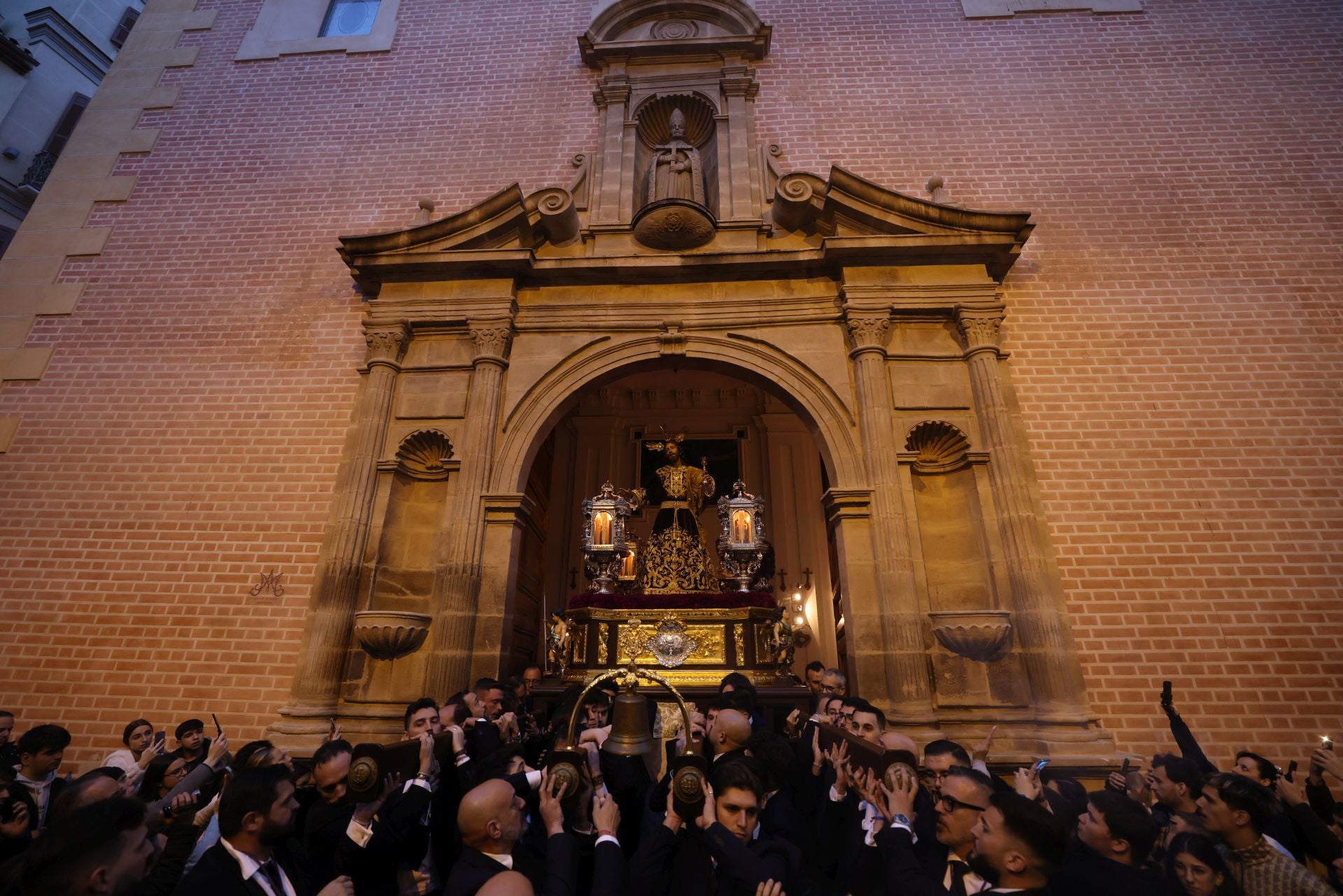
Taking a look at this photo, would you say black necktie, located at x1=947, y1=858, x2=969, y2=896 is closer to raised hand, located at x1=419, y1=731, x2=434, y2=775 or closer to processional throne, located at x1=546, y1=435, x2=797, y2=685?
raised hand, located at x1=419, y1=731, x2=434, y2=775

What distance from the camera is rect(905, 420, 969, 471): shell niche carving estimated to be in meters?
7.11

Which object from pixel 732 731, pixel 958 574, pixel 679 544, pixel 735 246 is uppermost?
pixel 735 246

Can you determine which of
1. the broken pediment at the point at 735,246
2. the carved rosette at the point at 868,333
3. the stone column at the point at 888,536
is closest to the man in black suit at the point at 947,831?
the stone column at the point at 888,536

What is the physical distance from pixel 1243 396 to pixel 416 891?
886cm

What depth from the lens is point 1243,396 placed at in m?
7.35

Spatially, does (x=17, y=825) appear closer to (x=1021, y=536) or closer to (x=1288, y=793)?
(x=1288, y=793)

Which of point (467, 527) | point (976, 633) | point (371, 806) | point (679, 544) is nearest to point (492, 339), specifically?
point (467, 527)

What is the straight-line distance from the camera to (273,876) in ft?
8.34

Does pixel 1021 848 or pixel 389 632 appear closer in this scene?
pixel 1021 848

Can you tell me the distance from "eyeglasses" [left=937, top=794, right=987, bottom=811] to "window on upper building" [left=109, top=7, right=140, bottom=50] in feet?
66.1

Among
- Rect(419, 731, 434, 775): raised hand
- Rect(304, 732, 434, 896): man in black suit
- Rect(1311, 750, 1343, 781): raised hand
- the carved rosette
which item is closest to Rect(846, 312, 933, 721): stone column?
the carved rosette

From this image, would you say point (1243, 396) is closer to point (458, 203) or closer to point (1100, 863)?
point (1100, 863)

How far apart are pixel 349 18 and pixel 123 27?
27.4 feet

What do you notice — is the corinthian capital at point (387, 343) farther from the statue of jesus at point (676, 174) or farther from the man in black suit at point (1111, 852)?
the man in black suit at point (1111, 852)
